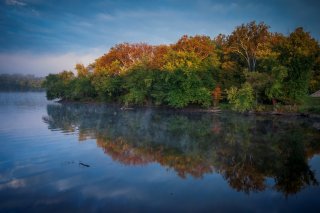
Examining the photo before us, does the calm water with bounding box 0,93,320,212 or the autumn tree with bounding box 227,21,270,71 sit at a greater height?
the autumn tree with bounding box 227,21,270,71

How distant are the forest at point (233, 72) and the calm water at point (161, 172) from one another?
20.8m

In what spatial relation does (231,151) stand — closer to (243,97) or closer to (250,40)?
(243,97)

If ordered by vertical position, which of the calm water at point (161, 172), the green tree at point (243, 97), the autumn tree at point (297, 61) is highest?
the autumn tree at point (297, 61)

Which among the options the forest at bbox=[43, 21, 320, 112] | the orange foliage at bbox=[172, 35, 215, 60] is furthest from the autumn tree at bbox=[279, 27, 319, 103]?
the orange foliage at bbox=[172, 35, 215, 60]

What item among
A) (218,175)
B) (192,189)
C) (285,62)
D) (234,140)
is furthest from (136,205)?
(285,62)

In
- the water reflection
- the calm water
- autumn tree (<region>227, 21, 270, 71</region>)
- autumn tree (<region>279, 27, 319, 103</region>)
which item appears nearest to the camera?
the calm water

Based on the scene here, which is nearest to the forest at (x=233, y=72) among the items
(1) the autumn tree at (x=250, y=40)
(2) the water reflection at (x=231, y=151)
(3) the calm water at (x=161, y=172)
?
(1) the autumn tree at (x=250, y=40)

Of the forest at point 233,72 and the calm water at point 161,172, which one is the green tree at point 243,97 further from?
the calm water at point 161,172

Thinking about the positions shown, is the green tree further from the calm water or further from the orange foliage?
the calm water

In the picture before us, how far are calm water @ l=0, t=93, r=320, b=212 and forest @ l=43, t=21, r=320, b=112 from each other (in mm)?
20794

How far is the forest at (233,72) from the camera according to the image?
45.9 meters

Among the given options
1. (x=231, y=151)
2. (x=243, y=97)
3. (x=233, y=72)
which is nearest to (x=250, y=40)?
(x=233, y=72)

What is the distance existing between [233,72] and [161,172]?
4299 centimetres

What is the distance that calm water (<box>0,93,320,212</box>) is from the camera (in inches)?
462
